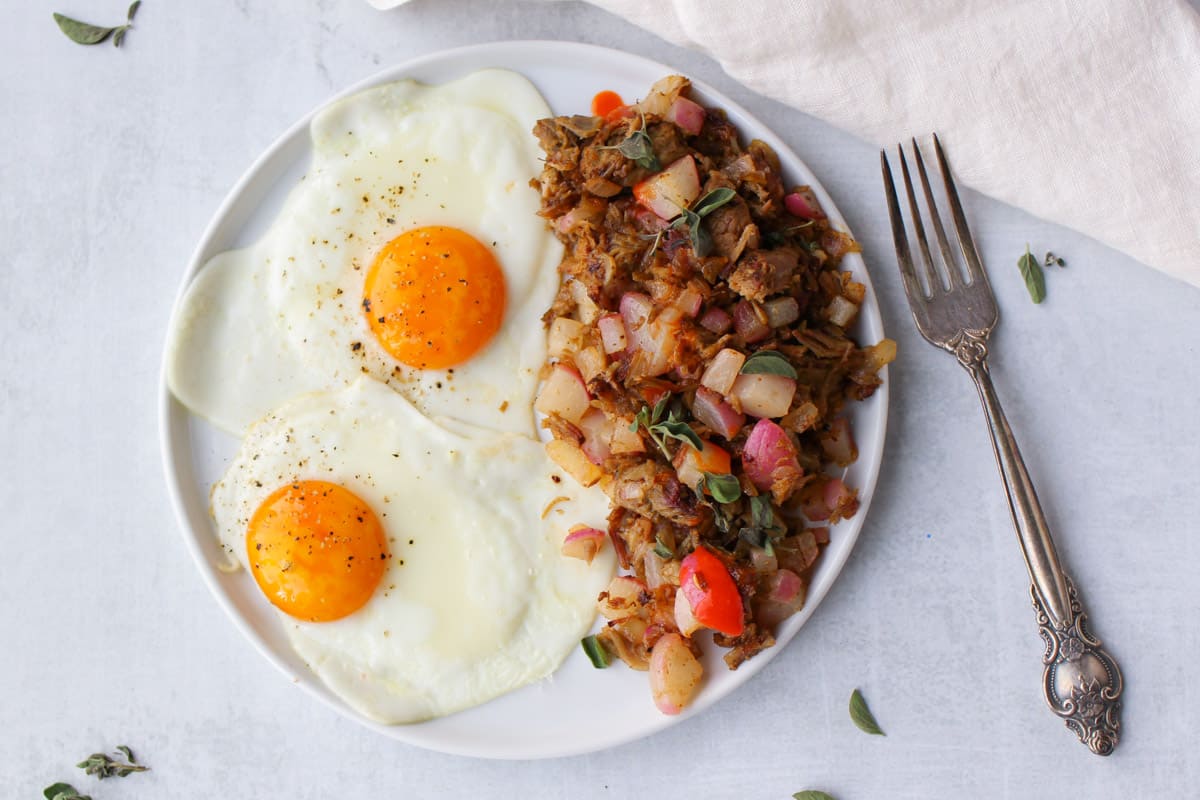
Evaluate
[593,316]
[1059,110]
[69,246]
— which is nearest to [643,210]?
Answer: [593,316]

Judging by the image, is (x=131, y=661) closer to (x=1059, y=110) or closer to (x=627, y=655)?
(x=627, y=655)

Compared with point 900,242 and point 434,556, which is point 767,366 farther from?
point 434,556

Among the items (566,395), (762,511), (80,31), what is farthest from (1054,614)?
(80,31)

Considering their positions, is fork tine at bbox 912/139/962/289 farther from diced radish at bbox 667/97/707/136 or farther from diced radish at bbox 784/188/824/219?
diced radish at bbox 667/97/707/136

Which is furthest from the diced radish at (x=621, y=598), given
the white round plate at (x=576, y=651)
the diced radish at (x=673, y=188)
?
the diced radish at (x=673, y=188)

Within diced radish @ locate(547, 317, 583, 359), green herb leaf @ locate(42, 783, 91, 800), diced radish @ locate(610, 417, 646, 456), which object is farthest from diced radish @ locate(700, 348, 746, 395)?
green herb leaf @ locate(42, 783, 91, 800)

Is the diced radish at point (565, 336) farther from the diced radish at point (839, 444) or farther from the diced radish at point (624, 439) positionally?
the diced radish at point (839, 444)
